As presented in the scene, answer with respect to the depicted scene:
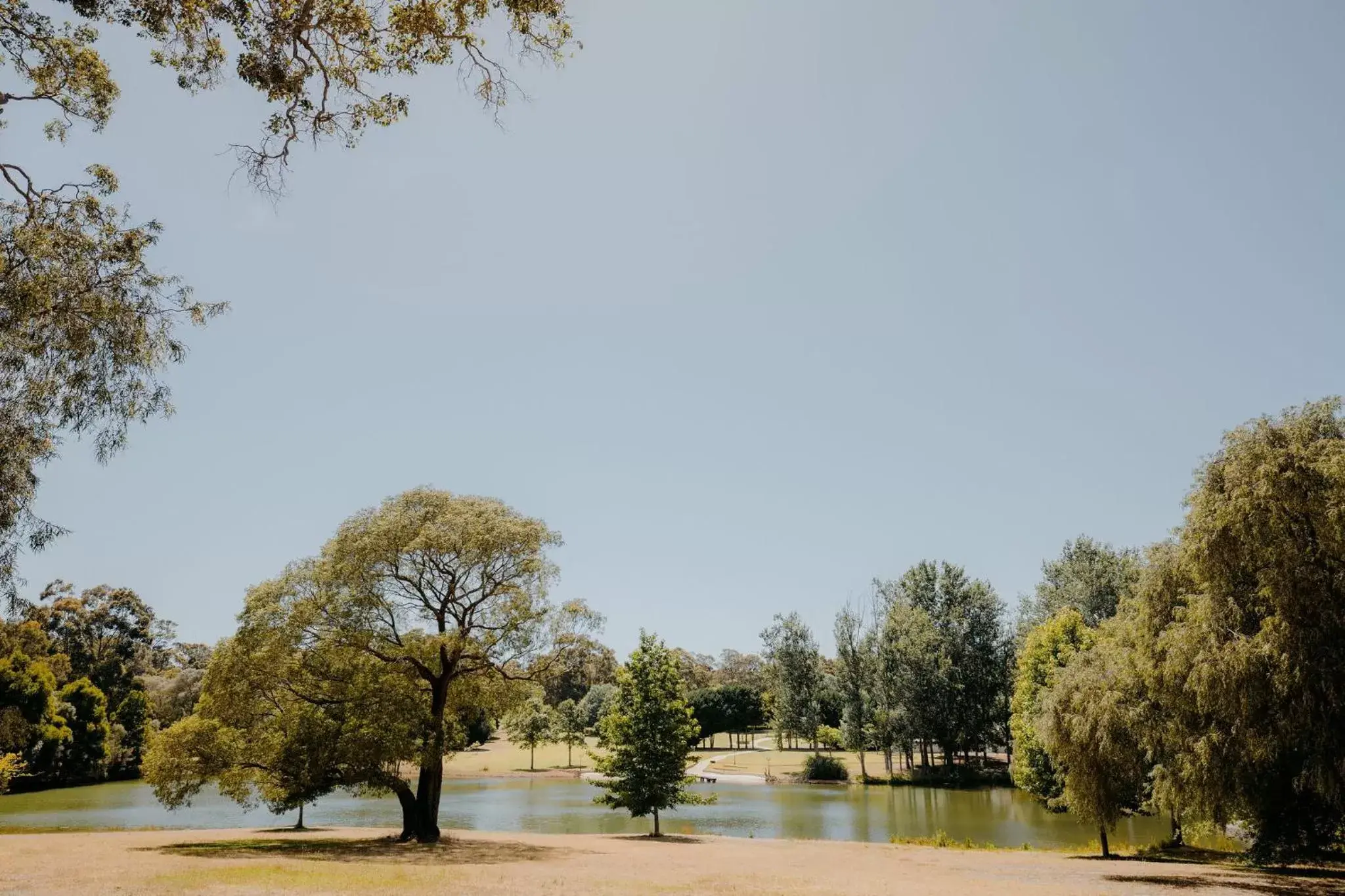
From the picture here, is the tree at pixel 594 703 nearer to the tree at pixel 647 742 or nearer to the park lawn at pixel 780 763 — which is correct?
the park lawn at pixel 780 763

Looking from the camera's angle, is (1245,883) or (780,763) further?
(780,763)

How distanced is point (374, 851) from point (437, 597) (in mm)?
7891

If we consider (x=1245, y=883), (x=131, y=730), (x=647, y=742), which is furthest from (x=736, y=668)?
(x=1245, y=883)

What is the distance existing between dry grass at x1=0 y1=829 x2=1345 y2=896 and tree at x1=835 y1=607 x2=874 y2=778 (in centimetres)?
4099

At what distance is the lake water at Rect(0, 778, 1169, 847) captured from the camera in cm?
3591

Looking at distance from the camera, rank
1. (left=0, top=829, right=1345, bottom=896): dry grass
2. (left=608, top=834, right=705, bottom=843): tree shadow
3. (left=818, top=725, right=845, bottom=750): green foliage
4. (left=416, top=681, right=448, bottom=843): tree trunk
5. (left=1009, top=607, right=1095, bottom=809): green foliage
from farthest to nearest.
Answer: (left=818, top=725, right=845, bottom=750): green foliage < (left=1009, top=607, right=1095, bottom=809): green foliage < (left=608, top=834, right=705, bottom=843): tree shadow < (left=416, top=681, right=448, bottom=843): tree trunk < (left=0, top=829, right=1345, bottom=896): dry grass

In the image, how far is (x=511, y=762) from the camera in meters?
88.1

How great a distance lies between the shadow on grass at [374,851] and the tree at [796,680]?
51.1 metres

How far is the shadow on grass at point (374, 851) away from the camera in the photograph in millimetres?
20156

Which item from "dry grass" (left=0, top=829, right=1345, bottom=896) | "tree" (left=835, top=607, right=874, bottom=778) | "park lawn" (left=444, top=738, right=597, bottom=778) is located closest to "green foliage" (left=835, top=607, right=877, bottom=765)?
"tree" (left=835, top=607, right=874, bottom=778)

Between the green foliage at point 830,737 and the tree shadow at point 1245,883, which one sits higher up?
the tree shadow at point 1245,883

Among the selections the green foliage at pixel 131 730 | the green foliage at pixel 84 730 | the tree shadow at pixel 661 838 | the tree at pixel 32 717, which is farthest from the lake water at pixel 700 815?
the green foliage at pixel 131 730

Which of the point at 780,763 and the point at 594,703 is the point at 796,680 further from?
the point at 594,703

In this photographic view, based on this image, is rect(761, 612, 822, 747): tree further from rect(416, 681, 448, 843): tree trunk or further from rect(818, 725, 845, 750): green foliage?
rect(416, 681, 448, 843): tree trunk
